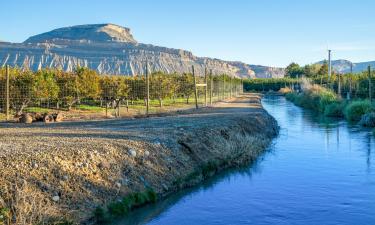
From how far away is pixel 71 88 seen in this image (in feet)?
162

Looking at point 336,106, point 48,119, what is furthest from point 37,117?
point 336,106

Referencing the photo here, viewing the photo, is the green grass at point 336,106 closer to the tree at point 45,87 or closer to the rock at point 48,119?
the rock at point 48,119

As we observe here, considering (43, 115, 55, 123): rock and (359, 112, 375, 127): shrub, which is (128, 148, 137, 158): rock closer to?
(43, 115, 55, 123): rock

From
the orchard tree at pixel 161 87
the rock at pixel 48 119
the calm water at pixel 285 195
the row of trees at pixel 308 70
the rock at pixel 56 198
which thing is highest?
the row of trees at pixel 308 70

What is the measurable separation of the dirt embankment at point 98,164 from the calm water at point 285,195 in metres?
0.76

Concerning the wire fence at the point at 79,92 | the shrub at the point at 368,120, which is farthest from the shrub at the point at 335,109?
the wire fence at the point at 79,92

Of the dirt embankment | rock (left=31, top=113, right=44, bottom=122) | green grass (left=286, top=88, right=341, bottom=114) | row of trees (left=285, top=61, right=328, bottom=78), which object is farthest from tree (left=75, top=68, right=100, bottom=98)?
row of trees (left=285, top=61, right=328, bottom=78)

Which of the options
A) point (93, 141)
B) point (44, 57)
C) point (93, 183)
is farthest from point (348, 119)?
point (44, 57)

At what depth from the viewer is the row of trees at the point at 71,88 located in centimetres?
4134

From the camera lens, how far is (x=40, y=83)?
42938mm

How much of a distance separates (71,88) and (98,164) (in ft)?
121

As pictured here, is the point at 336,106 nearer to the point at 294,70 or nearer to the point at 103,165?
the point at 103,165

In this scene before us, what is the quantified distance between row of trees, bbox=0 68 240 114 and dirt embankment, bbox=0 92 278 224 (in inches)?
629

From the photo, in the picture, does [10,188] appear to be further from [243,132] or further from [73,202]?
[243,132]
